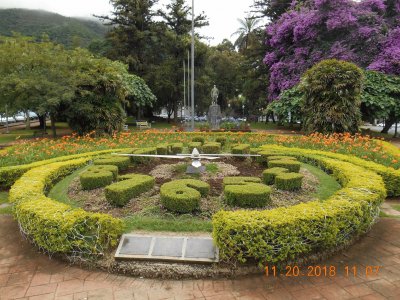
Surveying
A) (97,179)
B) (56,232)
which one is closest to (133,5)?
(97,179)

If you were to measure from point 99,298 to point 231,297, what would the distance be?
149 cm

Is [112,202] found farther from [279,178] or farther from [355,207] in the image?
[355,207]

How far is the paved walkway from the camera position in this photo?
3.60 m

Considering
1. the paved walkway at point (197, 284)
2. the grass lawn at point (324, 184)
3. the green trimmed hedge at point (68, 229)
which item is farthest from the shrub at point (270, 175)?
the green trimmed hedge at point (68, 229)

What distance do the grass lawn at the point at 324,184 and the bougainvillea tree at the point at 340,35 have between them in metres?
13.1

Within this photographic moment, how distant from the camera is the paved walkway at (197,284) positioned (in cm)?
360

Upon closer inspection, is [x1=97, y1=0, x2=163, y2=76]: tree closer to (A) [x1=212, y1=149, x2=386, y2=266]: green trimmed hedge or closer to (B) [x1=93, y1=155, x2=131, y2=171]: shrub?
(B) [x1=93, y1=155, x2=131, y2=171]: shrub

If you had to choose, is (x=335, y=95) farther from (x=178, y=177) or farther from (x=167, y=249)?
(x=167, y=249)

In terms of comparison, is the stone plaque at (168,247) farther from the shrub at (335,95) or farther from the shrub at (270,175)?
the shrub at (335,95)

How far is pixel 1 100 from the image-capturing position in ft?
57.4

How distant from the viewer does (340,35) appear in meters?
20.8

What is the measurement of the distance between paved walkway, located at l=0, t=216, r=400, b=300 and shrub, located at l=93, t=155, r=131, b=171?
4072 mm

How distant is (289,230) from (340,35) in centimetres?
2054
